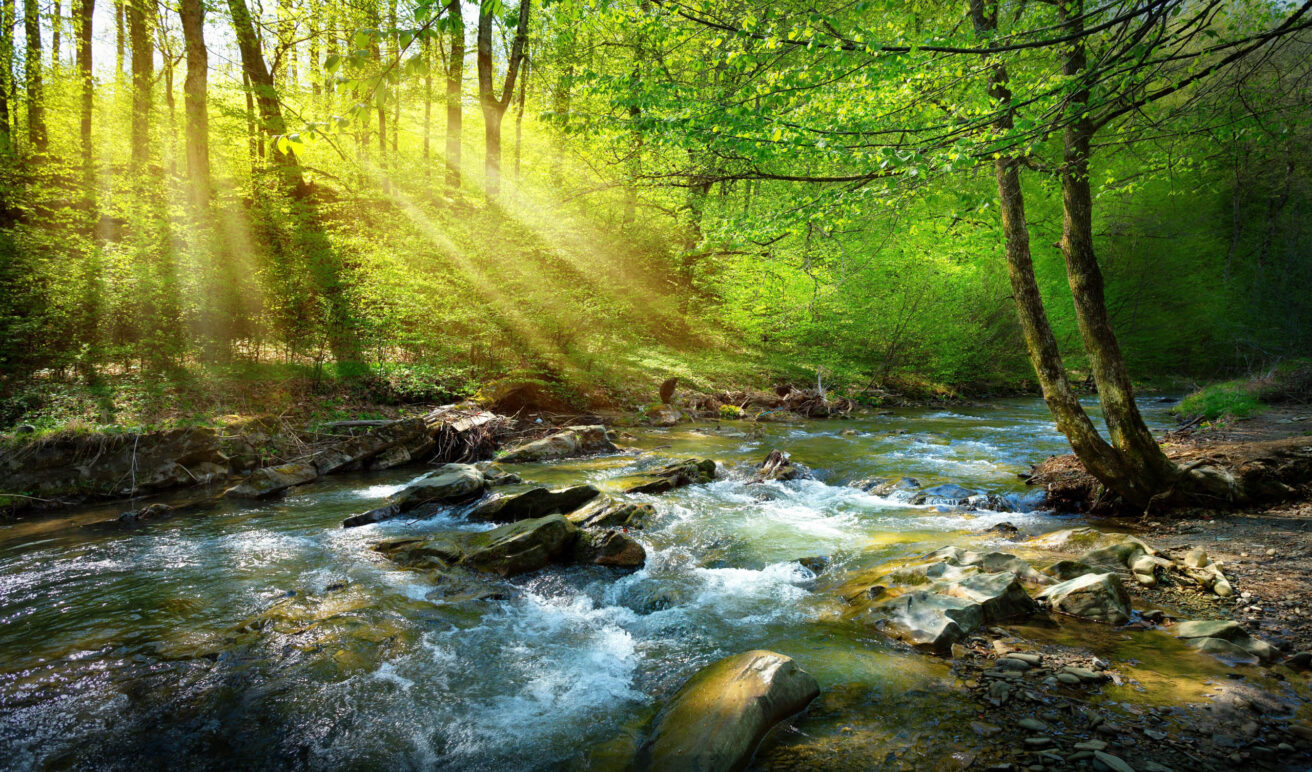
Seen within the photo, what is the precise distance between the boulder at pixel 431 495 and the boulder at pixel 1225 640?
24.0ft

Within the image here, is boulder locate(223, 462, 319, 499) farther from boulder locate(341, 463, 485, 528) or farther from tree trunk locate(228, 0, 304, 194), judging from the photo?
tree trunk locate(228, 0, 304, 194)

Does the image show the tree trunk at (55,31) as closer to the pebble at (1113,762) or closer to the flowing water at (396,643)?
the flowing water at (396,643)

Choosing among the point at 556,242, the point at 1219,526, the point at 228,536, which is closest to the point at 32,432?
the point at 228,536

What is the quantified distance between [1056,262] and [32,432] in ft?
91.7

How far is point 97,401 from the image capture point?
855cm

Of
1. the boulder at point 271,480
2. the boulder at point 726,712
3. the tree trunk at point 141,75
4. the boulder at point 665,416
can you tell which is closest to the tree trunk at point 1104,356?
the boulder at point 726,712

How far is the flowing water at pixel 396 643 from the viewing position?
305 cm

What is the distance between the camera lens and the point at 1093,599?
402cm

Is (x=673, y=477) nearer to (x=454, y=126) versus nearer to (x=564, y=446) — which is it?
(x=564, y=446)

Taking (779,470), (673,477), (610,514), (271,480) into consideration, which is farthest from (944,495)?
(271,480)

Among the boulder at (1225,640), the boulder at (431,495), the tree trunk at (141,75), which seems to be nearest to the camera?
the boulder at (1225,640)

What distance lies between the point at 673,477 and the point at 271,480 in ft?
19.4

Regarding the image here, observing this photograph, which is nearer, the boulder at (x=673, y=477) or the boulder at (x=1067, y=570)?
the boulder at (x=1067, y=570)

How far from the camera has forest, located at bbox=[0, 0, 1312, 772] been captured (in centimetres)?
312
